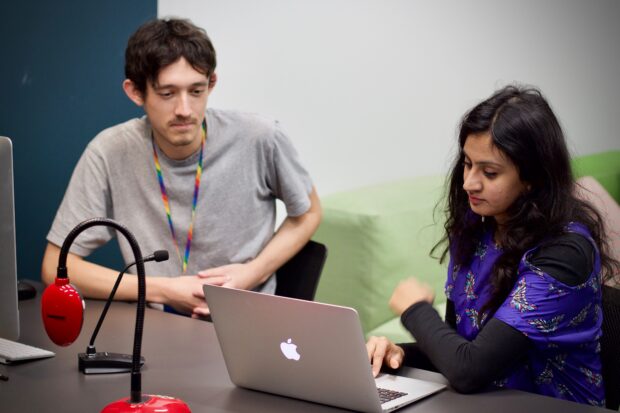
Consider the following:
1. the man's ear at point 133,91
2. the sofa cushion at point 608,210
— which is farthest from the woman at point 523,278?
the sofa cushion at point 608,210

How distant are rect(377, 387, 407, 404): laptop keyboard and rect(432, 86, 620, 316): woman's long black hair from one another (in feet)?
1.17

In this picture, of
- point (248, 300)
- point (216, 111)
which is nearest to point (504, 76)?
point (216, 111)

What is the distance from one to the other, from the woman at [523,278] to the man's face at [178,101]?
838 mm

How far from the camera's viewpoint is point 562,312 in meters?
1.83

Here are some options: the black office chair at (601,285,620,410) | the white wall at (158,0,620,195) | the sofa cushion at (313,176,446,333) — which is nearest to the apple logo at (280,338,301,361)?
the black office chair at (601,285,620,410)

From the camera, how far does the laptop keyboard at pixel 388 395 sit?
1.69 metres

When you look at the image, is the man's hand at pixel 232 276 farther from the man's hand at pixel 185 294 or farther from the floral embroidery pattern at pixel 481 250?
the floral embroidery pattern at pixel 481 250

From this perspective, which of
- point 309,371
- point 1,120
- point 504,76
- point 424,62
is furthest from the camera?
point 504,76

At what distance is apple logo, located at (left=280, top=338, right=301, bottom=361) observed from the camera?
1660 mm

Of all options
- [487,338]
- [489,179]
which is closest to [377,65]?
[489,179]

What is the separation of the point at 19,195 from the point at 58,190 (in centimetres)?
15

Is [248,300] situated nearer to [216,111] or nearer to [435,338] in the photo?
[435,338]

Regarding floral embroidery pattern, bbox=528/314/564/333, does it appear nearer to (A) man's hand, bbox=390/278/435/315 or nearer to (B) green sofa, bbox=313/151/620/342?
(A) man's hand, bbox=390/278/435/315

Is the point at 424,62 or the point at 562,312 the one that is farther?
the point at 424,62
